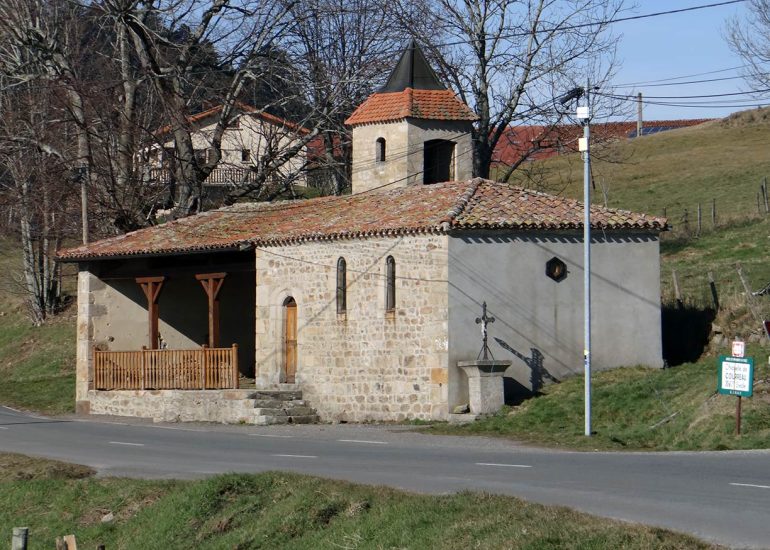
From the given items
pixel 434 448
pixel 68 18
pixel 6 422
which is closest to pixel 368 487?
pixel 434 448

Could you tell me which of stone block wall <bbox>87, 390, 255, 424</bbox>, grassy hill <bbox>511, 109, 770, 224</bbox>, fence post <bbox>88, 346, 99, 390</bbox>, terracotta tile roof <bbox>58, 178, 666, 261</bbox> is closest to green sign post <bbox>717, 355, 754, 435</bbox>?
terracotta tile roof <bbox>58, 178, 666, 261</bbox>

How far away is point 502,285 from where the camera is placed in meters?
25.4

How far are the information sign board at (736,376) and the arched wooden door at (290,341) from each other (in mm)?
12129

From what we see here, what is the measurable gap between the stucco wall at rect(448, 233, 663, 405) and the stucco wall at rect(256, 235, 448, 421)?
513 millimetres

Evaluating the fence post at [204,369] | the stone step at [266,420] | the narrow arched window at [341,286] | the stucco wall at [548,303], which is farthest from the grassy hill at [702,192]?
the fence post at [204,369]

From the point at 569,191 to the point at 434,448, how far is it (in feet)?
118

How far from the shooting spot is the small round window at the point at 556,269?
84.8 feet

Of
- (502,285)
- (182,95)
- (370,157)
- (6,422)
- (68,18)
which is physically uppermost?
(68,18)

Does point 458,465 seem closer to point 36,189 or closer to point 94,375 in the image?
point 94,375

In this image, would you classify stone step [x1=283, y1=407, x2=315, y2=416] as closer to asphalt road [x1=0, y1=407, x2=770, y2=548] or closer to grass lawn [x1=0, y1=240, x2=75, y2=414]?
asphalt road [x1=0, y1=407, x2=770, y2=548]

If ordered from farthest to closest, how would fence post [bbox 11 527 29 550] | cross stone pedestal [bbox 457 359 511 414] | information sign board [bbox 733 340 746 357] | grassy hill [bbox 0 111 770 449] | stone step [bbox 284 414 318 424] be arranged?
stone step [bbox 284 414 318 424] → cross stone pedestal [bbox 457 359 511 414] → grassy hill [bbox 0 111 770 449] → information sign board [bbox 733 340 746 357] → fence post [bbox 11 527 29 550]

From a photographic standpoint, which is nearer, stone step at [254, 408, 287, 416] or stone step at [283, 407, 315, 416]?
stone step at [254, 408, 287, 416]

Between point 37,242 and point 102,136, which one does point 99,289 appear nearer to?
point 102,136

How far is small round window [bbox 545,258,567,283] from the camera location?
25.9m
